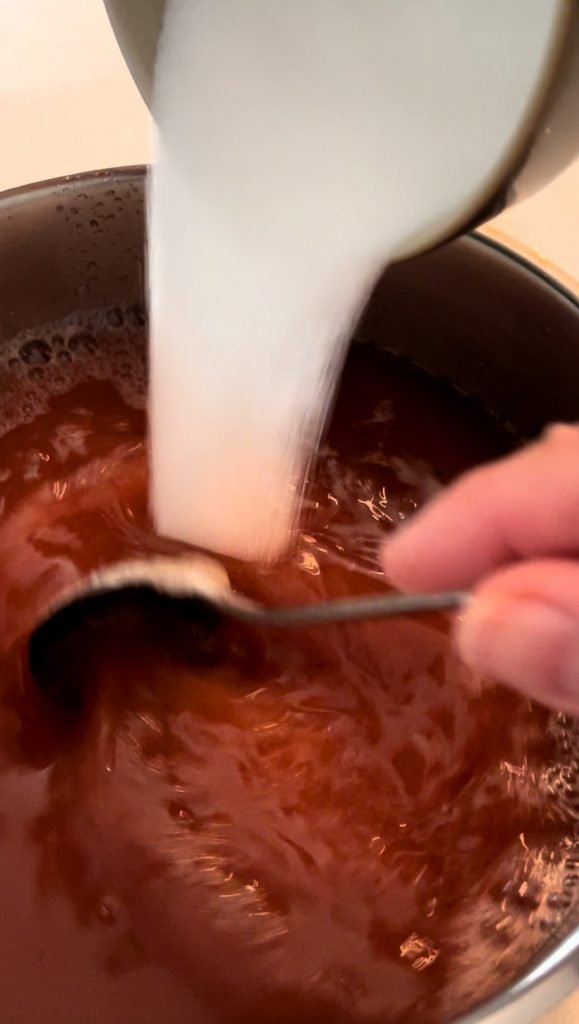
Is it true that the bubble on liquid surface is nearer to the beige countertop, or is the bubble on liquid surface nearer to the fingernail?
the beige countertop

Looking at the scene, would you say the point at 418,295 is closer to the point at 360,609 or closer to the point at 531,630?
the point at 360,609

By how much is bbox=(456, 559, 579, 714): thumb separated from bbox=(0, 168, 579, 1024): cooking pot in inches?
11.2

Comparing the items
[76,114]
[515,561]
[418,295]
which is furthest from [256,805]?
[76,114]

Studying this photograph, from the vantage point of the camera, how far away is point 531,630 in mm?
409

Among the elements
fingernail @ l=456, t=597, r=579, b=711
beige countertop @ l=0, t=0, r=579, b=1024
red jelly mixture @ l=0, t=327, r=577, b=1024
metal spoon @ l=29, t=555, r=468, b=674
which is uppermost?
fingernail @ l=456, t=597, r=579, b=711

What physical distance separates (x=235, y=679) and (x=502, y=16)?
1.56 ft

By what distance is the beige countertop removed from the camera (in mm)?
860

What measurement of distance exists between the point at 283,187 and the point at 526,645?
33cm

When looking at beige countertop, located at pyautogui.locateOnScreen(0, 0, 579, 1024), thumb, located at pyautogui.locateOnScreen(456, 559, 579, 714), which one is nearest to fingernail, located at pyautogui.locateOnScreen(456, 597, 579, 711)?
thumb, located at pyautogui.locateOnScreen(456, 559, 579, 714)

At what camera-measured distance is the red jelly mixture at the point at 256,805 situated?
632mm

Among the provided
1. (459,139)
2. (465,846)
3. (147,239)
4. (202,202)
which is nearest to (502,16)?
(459,139)

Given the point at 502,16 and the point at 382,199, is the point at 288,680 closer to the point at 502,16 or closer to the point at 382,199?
→ the point at 382,199

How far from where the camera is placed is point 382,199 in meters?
0.57

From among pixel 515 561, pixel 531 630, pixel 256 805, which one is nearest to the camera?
pixel 531 630
